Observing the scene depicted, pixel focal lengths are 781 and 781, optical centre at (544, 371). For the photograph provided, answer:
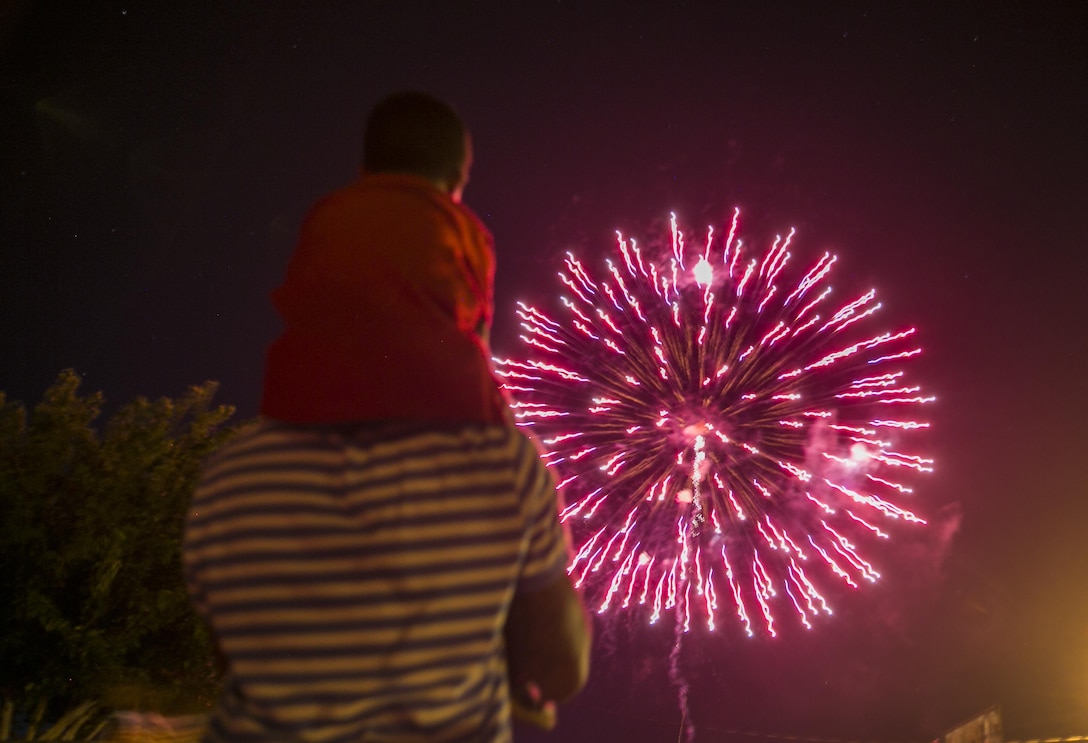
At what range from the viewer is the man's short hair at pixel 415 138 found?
1.87 m

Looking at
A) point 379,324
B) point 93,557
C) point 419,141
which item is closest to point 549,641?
point 379,324

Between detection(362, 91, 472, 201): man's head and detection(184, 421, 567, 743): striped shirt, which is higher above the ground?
detection(362, 91, 472, 201): man's head

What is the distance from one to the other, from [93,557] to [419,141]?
8327 millimetres

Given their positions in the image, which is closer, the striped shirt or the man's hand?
the striped shirt

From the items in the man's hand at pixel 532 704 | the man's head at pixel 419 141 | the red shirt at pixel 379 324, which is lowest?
the man's hand at pixel 532 704

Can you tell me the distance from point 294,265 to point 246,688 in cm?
84

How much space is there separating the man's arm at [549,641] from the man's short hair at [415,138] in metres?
1.01

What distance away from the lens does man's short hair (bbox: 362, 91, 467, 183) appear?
1874mm

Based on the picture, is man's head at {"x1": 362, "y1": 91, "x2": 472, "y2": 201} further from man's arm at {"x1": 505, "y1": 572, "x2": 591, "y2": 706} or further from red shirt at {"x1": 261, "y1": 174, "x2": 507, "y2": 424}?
man's arm at {"x1": 505, "y1": 572, "x2": 591, "y2": 706}

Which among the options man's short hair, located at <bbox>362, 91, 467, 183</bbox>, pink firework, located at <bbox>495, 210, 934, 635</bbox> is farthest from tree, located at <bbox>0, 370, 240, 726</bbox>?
man's short hair, located at <bbox>362, 91, 467, 183</bbox>

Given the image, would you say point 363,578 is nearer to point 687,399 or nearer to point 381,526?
point 381,526

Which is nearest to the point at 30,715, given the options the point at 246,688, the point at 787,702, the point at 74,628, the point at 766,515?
the point at 74,628

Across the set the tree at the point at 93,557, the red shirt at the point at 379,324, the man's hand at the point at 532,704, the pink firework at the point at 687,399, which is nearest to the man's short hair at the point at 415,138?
the red shirt at the point at 379,324

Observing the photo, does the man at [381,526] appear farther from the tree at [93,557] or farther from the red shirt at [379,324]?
the tree at [93,557]
